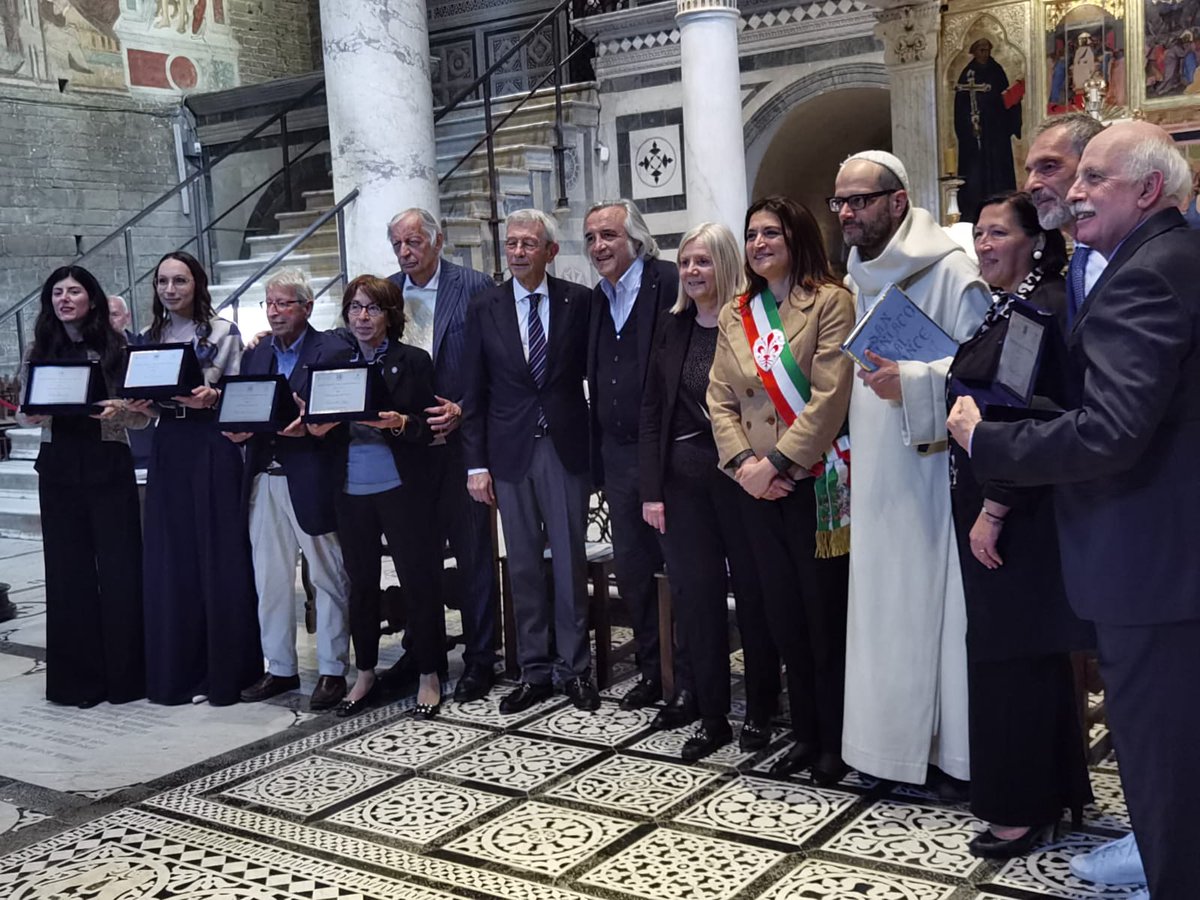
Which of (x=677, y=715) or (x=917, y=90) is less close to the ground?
(x=917, y=90)

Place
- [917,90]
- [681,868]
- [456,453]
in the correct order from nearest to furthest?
[681,868], [456,453], [917,90]

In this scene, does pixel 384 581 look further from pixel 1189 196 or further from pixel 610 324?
pixel 1189 196

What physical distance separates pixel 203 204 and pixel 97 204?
111cm

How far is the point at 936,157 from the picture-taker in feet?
29.6

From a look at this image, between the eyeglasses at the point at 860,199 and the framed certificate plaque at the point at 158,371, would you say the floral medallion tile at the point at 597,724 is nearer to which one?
the framed certificate plaque at the point at 158,371

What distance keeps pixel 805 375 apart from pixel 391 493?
1613 millimetres

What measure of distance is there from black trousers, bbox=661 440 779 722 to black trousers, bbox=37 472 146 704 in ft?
7.06

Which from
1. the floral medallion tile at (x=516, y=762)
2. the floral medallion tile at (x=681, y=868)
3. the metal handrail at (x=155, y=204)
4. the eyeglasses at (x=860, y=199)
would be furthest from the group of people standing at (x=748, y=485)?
the metal handrail at (x=155, y=204)

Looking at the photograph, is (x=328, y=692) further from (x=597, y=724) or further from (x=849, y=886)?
(x=849, y=886)

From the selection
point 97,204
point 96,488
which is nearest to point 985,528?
point 96,488

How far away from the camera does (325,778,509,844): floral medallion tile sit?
3.47m

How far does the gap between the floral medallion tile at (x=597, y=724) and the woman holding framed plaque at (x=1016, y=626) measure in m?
1.35

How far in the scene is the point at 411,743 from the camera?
421 centimetres

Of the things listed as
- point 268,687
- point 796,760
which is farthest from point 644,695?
point 268,687
